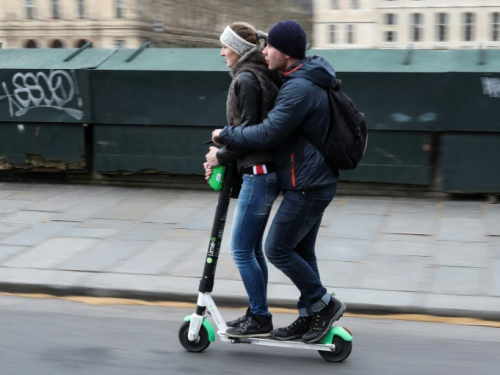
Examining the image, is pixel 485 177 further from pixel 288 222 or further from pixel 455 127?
pixel 288 222

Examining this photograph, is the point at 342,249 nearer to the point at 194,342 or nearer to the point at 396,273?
the point at 396,273

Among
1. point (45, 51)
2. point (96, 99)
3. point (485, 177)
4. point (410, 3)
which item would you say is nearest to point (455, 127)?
point (485, 177)

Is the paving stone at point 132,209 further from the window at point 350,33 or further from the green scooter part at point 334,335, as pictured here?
the window at point 350,33

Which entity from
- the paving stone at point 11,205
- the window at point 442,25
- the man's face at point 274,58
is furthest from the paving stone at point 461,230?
the window at point 442,25

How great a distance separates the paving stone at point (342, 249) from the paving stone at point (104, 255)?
4.86 ft

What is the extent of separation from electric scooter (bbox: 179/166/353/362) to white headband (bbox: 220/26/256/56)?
0.62 meters

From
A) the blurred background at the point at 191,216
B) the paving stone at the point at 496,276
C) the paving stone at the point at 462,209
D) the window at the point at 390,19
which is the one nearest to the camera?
the blurred background at the point at 191,216

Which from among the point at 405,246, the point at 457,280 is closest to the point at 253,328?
the point at 457,280

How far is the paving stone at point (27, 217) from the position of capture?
7.30 meters

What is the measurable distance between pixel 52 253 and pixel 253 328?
2.66 metres

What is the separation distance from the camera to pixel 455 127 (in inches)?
299

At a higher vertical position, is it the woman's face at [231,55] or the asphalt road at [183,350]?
the woman's face at [231,55]

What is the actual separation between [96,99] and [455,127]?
386cm

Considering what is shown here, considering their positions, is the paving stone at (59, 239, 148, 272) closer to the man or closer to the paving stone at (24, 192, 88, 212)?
the paving stone at (24, 192, 88, 212)
